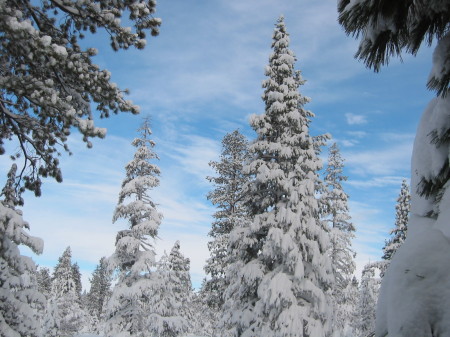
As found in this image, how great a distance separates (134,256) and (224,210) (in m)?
5.72

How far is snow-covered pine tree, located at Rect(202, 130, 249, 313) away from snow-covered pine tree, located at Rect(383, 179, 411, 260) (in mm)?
13145

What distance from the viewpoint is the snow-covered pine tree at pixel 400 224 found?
2795 centimetres

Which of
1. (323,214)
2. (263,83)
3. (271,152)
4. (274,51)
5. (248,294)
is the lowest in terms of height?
(248,294)

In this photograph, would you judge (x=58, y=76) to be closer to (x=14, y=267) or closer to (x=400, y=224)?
(x=14, y=267)

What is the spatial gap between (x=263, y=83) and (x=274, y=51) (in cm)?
Answer: 183

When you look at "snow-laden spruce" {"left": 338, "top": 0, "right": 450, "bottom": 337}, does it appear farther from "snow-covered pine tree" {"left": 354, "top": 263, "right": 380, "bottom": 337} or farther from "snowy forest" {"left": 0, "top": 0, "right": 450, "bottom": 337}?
"snow-covered pine tree" {"left": 354, "top": 263, "right": 380, "bottom": 337}

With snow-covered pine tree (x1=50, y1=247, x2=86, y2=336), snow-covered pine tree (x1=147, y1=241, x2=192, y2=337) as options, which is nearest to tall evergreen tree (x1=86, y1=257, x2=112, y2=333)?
snow-covered pine tree (x1=50, y1=247, x2=86, y2=336)

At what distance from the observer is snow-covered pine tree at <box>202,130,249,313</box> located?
67.9 feet

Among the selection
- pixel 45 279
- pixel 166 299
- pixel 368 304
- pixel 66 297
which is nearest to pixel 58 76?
pixel 166 299

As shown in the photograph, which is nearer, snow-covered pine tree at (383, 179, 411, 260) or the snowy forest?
the snowy forest

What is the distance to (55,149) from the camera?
7.42 meters

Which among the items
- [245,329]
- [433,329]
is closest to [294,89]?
[245,329]

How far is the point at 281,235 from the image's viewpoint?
14055 millimetres

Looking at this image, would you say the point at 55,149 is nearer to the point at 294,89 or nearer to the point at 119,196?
the point at 294,89
